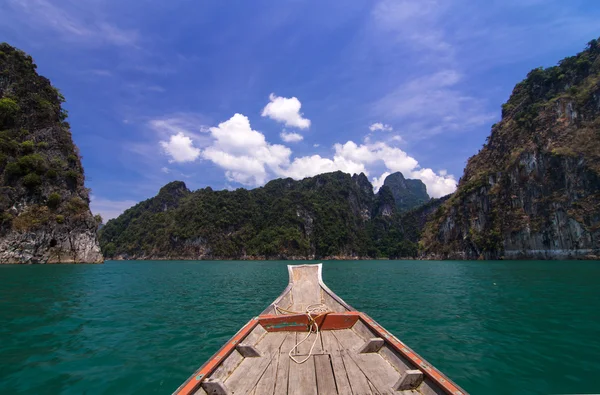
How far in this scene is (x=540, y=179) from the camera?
7394 centimetres

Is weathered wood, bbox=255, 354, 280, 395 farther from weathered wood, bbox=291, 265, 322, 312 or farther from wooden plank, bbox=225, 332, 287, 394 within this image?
weathered wood, bbox=291, 265, 322, 312

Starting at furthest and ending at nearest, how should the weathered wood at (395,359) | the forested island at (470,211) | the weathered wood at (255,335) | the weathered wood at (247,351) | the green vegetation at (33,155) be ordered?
the forested island at (470,211)
the green vegetation at (33,155)
the weathered wood at (255,335)
the weathered wood at (247,351)
the weathered wood at (395,359)

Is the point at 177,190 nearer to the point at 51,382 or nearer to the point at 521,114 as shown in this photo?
the point at 521,114

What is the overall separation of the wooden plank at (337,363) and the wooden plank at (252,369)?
93cm

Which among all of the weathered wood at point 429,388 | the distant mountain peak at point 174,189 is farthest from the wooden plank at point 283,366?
the distant mountain peak at point 174,189

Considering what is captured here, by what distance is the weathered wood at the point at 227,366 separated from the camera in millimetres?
4069

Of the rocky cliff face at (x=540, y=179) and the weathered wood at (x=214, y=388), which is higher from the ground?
the rocky cliff face at (x=540, y=179)

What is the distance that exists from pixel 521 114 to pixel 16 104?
123308 millimetres


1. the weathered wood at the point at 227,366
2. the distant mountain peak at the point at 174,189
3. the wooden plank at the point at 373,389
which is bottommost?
the wooden plank at the point at 373,389

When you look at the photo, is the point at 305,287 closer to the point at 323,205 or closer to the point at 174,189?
the point at 323,205

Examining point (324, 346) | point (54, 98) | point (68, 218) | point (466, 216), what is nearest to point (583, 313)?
point (324, 346)

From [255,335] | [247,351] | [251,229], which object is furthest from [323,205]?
[247,351]

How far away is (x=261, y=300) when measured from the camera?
16.1 metres

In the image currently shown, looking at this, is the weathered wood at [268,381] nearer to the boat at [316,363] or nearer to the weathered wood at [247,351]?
the boat at [316,363]
